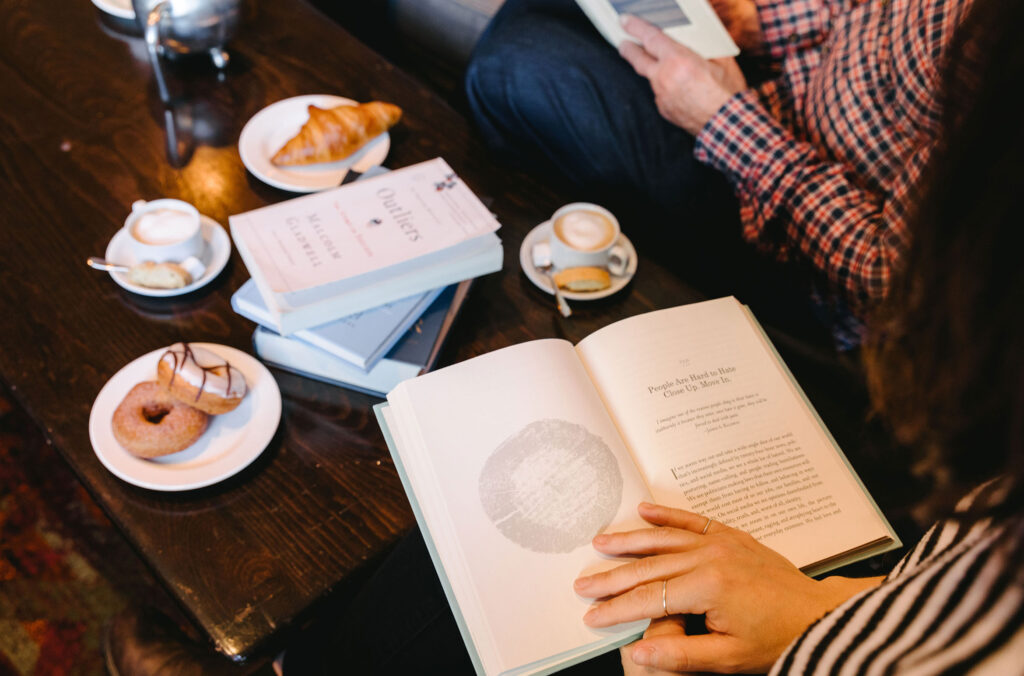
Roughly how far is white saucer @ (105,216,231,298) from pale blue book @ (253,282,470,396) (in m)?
0.12

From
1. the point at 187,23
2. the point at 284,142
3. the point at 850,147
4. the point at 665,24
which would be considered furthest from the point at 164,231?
the point at 850,147

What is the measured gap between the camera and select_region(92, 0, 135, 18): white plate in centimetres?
119

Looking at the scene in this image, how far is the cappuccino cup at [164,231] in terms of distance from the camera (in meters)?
0.87

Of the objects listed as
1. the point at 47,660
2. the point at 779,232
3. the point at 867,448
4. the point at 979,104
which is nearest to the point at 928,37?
the point at 779,232

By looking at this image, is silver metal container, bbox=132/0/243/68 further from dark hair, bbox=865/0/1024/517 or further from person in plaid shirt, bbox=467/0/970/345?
dark hair, bbox=865/0/1024/517

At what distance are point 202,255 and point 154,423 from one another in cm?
27

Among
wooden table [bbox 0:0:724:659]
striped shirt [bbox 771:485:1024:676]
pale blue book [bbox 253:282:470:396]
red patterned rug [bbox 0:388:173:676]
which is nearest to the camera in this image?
striped shirt [bbox 771:485:1024:676]

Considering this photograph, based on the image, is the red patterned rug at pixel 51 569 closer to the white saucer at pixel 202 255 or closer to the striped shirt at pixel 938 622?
the white saucer at pixel 202 255

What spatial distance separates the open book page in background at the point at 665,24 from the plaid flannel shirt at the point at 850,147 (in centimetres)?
12

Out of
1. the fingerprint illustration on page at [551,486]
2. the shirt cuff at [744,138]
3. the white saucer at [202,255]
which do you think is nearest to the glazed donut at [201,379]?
the white saucer at [202,255]

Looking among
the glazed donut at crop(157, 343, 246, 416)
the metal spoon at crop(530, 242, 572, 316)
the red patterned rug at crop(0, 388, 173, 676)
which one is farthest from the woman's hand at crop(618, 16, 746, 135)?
the red patterned rug at crop(0, 388, 173, 676)

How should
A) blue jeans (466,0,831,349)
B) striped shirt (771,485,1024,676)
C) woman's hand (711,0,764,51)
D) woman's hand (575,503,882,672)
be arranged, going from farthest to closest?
woman's hand (711,0,764,51), blue jeans (466,0,831,349), woman's hand (575,503,882,672), striped shirt (771,485,1024,676)

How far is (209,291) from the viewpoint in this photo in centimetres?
90

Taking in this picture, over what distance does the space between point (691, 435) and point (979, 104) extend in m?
0.39
